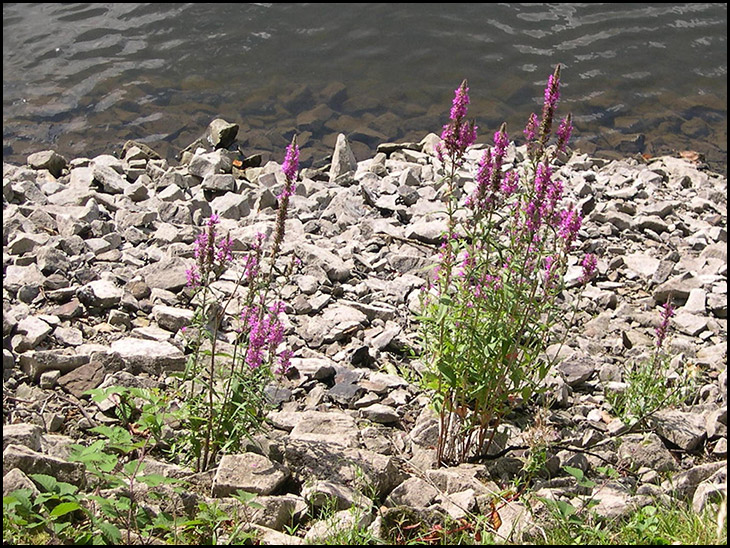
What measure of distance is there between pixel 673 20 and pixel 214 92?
35.5 ft

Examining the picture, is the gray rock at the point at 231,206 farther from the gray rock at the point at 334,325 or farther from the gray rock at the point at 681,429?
the gray rock at the point at 681,429

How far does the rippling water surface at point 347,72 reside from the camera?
12.6 metres

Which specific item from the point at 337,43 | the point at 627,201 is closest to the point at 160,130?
the point at 337,43

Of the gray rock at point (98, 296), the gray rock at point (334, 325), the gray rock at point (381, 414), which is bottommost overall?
the gray rock at point (381, 414)

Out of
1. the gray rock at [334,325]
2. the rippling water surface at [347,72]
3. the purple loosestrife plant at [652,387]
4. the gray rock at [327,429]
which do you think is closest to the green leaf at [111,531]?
the gray rock at [327,429]

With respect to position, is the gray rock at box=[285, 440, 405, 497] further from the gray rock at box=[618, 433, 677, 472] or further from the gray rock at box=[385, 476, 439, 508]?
the gray rock at box=[618, 433, 677, 472]

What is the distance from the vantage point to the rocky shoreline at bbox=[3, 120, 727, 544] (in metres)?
4.08

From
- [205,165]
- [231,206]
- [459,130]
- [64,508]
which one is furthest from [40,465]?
[205,165]

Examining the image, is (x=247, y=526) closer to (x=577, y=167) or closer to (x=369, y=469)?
(x=369, y=469)

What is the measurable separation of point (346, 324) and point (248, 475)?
2.39 m

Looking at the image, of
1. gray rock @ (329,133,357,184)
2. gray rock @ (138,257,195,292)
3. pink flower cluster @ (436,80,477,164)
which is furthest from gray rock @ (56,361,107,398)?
gray rock @ (329,133,357,184)

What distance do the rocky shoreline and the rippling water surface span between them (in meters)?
2.65

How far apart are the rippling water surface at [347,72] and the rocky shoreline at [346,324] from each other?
2647 mm

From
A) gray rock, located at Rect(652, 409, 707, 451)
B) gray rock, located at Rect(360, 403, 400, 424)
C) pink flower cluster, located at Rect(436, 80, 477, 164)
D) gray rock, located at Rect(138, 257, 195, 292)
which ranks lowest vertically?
gray rock, located at Rect(652, 409, 707, 451)
